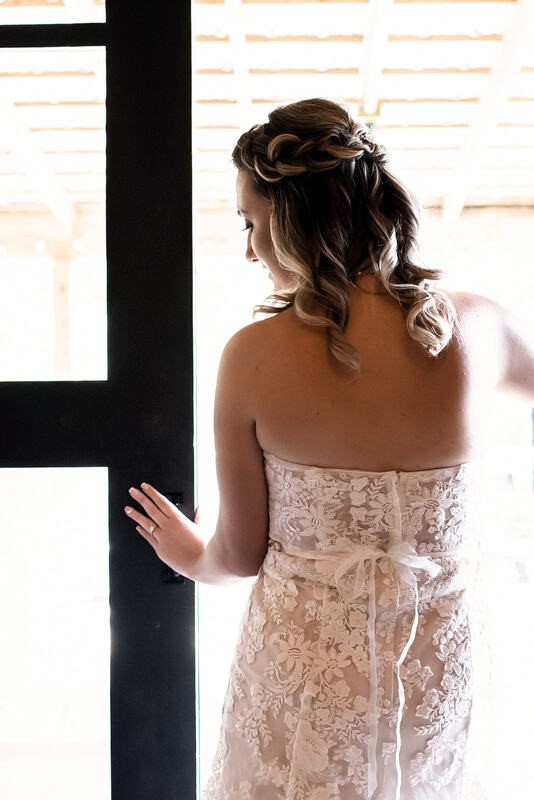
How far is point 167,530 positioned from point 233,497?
0.72ft

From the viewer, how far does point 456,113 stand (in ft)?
10.7

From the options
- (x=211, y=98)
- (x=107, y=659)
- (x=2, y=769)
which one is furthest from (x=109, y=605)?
(x=211, y=98)

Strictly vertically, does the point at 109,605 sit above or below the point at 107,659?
above

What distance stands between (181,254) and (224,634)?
1.26 metres

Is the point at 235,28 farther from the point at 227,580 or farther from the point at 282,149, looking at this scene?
the point at 227,580

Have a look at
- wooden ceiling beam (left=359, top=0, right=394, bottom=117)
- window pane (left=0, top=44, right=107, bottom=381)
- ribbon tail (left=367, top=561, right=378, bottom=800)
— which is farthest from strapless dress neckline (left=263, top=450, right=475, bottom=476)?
wooden ceiling beam (left=359, top=0, right=394, bottom=117)

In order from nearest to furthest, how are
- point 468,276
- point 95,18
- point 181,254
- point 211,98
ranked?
point 181,254
point 95,18
point 211,98
point 468,276

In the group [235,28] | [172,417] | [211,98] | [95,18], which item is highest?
[211,98]

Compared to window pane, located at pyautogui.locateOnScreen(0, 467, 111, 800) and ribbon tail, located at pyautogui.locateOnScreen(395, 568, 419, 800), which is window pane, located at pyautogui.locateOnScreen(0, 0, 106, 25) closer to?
window pane, located at pyautogui.locateOnScreen(0, 467, 111, 800)

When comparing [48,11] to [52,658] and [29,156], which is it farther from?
[52,658]

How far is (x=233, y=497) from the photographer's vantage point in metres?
0.98

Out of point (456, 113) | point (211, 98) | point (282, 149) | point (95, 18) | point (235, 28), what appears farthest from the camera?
point (456, 113)

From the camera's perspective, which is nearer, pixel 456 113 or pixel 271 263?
pixel 271 263

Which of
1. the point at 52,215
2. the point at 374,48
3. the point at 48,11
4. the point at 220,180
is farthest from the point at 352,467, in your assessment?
the point at 220,180
